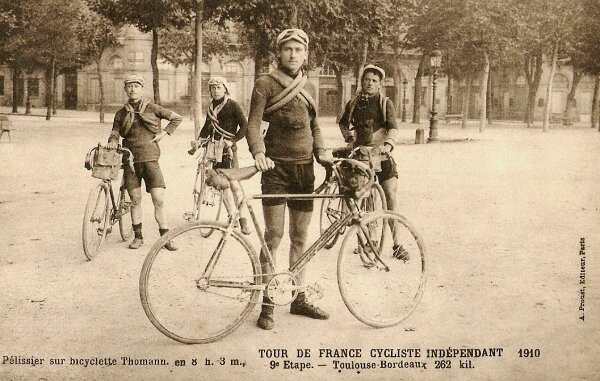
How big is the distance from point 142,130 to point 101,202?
82 cm

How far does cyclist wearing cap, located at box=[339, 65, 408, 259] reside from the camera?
6098mm

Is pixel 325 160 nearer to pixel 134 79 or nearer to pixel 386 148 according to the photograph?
pixel 386 148

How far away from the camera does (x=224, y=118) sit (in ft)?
24.6

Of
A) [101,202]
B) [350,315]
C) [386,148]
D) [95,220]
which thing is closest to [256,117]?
[350,315]

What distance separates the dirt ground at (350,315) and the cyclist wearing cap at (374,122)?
923 mm

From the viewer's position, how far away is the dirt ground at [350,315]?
385 centimetres

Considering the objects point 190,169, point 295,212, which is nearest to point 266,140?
point 295,212

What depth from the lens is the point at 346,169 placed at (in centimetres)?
445

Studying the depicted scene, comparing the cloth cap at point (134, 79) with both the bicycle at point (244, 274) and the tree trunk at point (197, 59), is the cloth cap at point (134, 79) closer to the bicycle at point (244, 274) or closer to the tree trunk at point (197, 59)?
the bicycle at point (244, 274)

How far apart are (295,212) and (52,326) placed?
1.73 meters

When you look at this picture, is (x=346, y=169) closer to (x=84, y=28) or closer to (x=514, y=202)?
(x=514, y=202)

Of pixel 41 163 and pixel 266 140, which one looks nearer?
pixel 266 140

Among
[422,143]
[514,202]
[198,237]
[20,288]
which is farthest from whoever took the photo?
[422,143]

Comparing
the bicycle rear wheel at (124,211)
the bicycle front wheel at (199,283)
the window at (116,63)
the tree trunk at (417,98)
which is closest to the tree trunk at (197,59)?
the bicycle rear wheel at (124,211)
